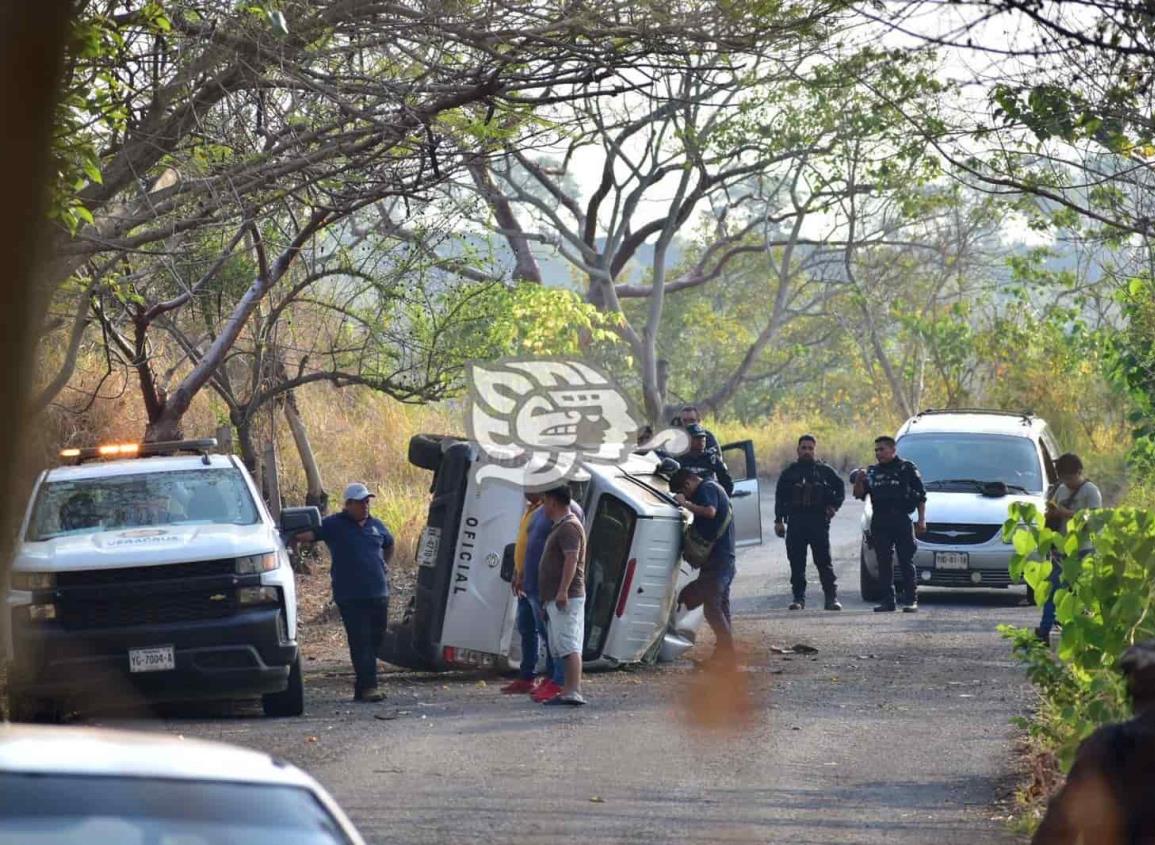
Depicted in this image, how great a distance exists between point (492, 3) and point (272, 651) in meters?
4.79

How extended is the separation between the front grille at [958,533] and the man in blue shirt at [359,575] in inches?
349

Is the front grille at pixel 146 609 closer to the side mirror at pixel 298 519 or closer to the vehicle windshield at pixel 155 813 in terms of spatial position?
the side mirror at pixel 298 519

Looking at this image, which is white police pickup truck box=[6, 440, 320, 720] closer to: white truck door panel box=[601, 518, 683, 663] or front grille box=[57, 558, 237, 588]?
front grille box=[57, 558, 237, 588]

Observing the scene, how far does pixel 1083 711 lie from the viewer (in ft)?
29.5

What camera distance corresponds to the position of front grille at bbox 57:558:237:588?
39.5 ft

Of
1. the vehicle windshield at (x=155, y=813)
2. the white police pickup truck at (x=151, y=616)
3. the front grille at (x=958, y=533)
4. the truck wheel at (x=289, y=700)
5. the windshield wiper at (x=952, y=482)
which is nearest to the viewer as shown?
the vehicle windshield at (x=155, y=813)

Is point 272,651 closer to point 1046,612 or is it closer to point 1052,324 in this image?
point 1046,612

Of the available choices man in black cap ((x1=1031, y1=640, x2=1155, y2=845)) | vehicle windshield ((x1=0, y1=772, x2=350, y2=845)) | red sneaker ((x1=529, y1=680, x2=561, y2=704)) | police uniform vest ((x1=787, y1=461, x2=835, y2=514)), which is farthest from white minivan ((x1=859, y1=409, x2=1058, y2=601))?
vehicle windshield ((x1=0, y1=772, x2=350, y2=845))

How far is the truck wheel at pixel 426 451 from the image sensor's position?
14.6 metres

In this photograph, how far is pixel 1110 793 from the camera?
537 cm

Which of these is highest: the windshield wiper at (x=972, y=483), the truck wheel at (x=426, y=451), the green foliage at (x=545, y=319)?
the green foliage at (x=545, y=319)

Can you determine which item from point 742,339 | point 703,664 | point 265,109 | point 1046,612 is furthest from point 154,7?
point 742,339

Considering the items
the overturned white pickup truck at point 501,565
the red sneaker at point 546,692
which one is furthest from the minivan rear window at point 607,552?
the red sneaker at point 546,692

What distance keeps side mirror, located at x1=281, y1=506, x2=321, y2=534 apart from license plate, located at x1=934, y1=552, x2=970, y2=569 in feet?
31.3
